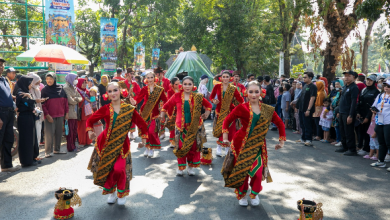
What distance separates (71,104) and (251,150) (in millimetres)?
5964

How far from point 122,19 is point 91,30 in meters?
4.04

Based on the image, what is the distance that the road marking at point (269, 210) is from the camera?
4751 millimetres

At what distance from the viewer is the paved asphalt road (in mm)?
4918

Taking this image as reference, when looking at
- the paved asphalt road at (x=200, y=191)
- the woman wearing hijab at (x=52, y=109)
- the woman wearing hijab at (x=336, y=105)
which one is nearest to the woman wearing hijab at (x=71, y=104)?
the woman wearing hijab at (x=52, y=109)

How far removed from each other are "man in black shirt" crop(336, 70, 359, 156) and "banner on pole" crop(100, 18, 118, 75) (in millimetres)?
12654

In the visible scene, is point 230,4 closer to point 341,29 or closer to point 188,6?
point 188,6

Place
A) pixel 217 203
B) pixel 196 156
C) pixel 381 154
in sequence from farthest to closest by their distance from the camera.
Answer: pixel 381 154 → pixel 196 156 → pixel 217 203

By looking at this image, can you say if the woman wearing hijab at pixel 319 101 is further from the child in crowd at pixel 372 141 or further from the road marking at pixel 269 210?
the road marking at pixel 269 210

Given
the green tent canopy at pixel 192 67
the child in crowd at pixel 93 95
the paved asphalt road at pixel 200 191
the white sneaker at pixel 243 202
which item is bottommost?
the paved asphalt road at pixel 200 191

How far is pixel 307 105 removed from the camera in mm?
10586

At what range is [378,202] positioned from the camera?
5.50 meters

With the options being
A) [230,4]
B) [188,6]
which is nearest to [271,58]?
[230,4]

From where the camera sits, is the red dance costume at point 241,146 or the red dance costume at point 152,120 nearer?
the red dance costume at point 241,146

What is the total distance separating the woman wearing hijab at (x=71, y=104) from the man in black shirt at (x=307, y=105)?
20.6 ft
